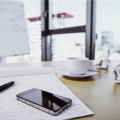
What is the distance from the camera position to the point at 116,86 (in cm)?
63

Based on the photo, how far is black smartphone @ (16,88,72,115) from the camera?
38 cm

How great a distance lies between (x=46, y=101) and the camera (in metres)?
0.42

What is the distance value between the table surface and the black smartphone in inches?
2.2

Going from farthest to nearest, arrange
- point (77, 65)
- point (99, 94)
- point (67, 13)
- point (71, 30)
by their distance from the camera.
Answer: point (67, 13) → point (71, 30) → point (77, 65) → point (99, 94)

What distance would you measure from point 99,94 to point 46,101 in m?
0.19

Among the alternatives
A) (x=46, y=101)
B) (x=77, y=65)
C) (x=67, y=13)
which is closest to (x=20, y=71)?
(x=77, y=65)

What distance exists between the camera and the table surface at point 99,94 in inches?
15.6

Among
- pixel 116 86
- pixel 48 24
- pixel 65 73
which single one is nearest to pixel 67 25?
pixel 48 24

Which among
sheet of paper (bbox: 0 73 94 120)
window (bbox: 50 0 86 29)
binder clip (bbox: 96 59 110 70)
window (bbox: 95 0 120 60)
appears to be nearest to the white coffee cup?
sheet of paper (bbox: 0 73 94 120)

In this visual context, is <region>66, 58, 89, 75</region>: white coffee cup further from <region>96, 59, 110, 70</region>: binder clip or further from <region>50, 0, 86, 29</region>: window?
<region>50, 0, 86, 29</region>: window

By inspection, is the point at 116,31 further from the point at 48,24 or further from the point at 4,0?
the point at 4,0

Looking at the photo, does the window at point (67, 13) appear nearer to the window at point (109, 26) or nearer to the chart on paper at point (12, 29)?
the window at point (109, 26)

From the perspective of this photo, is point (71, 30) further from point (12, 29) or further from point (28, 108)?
point (28, 108)

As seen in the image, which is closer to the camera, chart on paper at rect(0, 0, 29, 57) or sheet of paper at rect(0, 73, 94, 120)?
sheet of paper at rect(0, 73, 94, 120)
